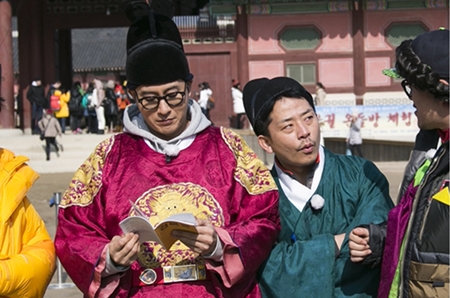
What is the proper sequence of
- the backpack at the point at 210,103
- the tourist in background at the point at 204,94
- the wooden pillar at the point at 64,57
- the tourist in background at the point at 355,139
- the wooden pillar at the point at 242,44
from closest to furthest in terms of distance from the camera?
the tourist in background at the point at 355,139 → the tourist in background at the point at 204,94 → the backpack at the point at 210,103 → the wooden pillar at the point at 242,44 → the wooden pillar at the point at 64,57

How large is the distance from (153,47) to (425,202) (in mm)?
1164

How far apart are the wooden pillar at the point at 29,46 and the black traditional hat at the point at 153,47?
61.9 feet

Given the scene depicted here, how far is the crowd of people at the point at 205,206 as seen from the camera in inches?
105

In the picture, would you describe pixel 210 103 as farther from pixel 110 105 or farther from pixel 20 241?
pixel 20 241

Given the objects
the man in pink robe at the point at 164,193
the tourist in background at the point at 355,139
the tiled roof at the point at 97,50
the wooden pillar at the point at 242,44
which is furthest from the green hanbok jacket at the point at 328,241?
the tiled roof at the point at 97,50

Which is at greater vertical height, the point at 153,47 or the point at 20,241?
the point at 153,47

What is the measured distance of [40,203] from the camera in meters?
11.1

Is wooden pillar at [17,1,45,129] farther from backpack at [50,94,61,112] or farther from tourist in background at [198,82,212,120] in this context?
tourist in background at [198,82,212,120]

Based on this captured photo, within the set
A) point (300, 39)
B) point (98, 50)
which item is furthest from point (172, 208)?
point (98, 50)

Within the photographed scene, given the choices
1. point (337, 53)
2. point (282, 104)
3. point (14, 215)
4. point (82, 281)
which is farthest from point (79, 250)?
point (337, 53)

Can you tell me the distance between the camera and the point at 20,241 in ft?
9.09

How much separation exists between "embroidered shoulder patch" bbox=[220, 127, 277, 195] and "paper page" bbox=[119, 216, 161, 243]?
455 mm

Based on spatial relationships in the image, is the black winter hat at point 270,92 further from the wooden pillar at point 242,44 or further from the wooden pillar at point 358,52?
the wooden pillar at point 358,52

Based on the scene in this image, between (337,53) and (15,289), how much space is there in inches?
771
